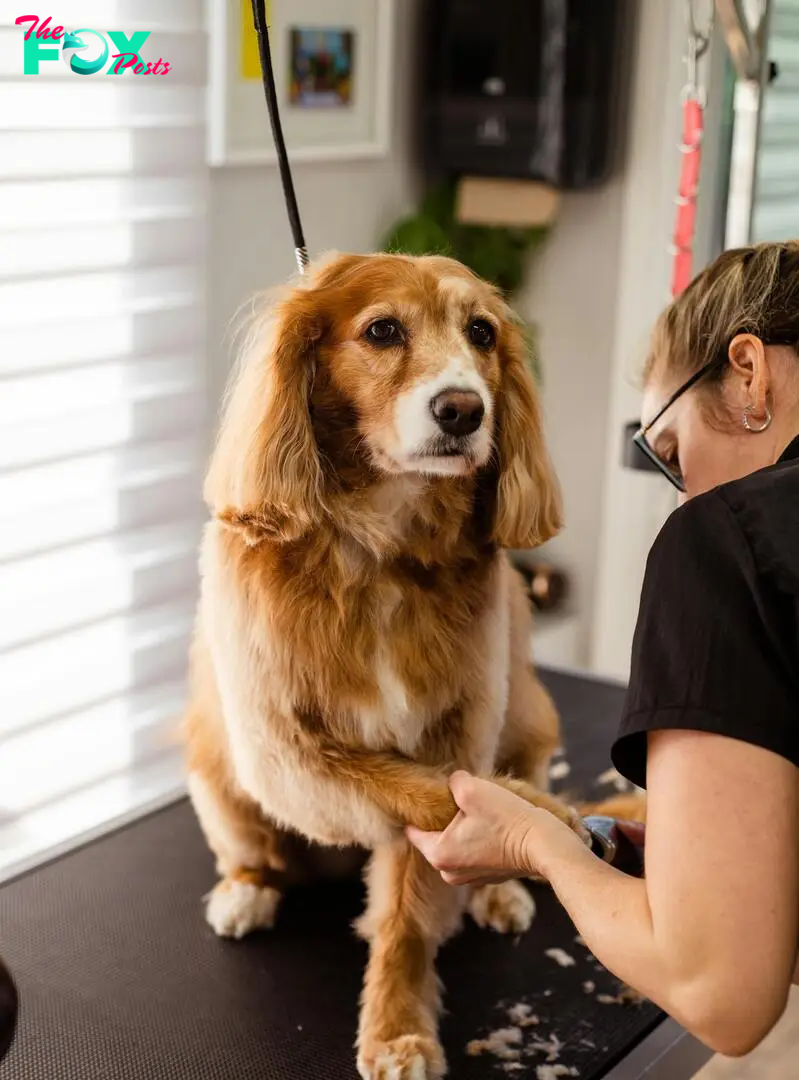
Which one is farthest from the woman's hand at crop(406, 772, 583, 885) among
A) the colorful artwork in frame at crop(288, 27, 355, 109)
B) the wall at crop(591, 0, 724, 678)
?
the colorful artwork in frame at crop(288, 27, 355, 109)

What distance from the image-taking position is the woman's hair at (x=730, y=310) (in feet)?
4.02

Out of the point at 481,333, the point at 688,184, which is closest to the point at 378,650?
the point at 481,333

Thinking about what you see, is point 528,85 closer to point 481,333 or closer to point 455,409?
point 481,333

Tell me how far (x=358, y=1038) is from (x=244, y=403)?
676mm

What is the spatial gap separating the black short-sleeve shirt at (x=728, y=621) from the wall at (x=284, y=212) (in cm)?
164

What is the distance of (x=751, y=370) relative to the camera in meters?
1.23

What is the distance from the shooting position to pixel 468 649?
4.51 feet

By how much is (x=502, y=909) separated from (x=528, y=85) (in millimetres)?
1820

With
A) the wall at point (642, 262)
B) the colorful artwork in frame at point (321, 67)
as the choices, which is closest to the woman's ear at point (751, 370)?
the wall at point (642, 262)

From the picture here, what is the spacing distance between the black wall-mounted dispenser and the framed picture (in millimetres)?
135

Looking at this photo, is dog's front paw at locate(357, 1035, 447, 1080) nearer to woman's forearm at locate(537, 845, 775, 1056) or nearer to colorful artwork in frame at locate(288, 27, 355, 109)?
woman's forearm at locate(537, 845, 775, 1056)

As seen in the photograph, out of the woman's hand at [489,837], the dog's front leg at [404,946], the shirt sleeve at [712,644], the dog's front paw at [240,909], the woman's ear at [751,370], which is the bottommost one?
the dog's front paw at [240,909]

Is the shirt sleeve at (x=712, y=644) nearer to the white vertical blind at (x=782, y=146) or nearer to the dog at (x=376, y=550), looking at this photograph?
the dog at (x=376, y=550)

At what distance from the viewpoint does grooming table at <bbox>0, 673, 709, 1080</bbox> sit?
4.52 feet
